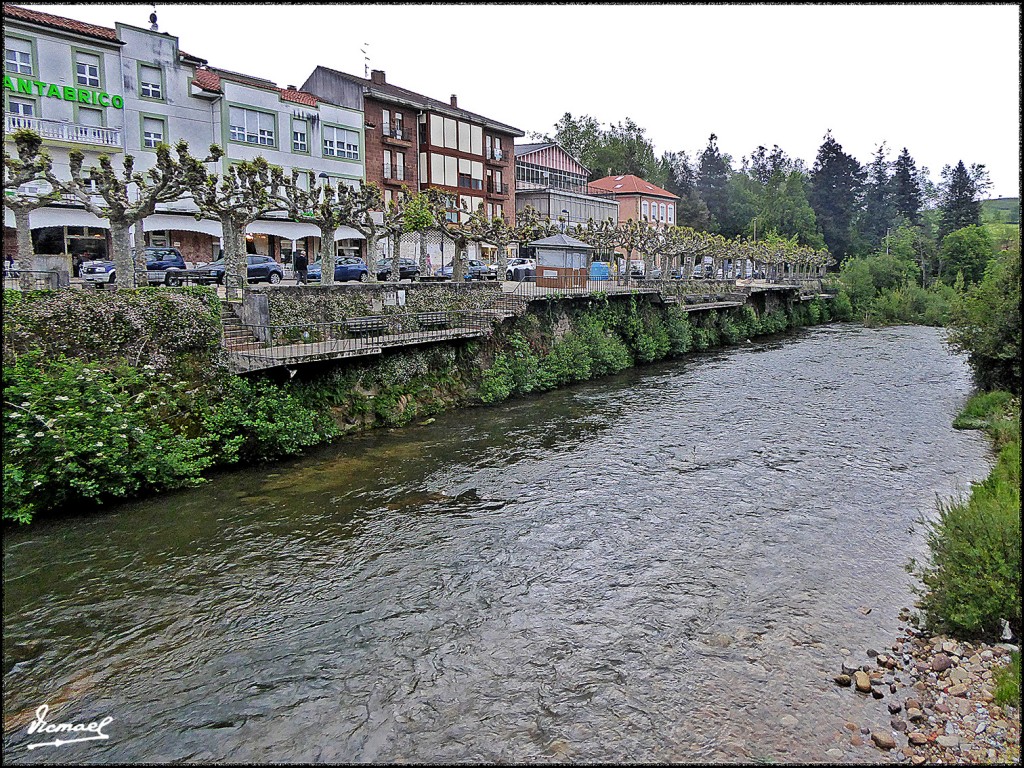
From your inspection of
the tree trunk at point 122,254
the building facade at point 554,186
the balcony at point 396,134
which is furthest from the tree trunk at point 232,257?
the building facade at point 554,186

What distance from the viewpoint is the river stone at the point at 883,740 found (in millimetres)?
8141

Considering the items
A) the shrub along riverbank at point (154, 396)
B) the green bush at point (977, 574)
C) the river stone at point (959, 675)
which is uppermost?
the shrub along riverbank at point (154, 396)

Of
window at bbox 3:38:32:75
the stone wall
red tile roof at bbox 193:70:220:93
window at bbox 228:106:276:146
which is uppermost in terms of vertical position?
red tile roof at bbox 193:70:220:93

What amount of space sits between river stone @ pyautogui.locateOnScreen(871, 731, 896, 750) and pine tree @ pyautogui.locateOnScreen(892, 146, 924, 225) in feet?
364

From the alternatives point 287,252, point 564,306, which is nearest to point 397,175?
point 287,252

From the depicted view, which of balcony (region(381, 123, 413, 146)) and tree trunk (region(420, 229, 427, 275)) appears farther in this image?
balcony (region(381, 123, 413, 146))

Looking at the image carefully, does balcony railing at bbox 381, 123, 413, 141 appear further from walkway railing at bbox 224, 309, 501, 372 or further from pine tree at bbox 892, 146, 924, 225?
pine tree at bbox 892, 146, 924, 225

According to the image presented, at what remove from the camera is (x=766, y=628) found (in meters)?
10.9

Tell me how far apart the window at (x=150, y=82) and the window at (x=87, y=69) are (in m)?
2.08

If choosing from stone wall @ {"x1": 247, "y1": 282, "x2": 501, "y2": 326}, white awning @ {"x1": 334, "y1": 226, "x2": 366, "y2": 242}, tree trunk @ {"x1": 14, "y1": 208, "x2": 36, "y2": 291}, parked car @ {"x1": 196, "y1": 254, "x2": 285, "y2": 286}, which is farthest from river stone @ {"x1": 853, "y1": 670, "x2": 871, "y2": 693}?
white awning @ {"x1": 334, "y1": 226, "x2": 366, "y2": 242}

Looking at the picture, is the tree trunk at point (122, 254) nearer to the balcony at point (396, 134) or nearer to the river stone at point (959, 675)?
the river stone at point (959, 675)

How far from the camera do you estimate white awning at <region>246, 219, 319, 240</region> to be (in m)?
43.4

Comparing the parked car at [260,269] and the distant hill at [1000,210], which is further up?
the distant hill at [1000,210]

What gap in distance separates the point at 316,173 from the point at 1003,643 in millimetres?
44749
